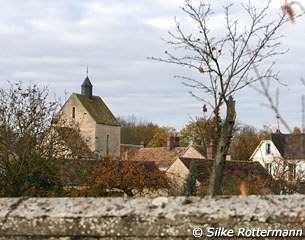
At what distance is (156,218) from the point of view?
13.7 ft

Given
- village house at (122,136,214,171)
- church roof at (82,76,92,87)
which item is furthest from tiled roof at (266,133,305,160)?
church roof at (82,76,92,87)

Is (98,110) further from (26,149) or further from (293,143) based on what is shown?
(293,143)

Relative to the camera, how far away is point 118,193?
22922 mm

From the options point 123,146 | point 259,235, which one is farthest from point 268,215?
point 123,146

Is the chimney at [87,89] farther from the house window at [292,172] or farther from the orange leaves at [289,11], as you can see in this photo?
the orange leaves at [289,11]

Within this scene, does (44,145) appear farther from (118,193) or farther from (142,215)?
(142,215)

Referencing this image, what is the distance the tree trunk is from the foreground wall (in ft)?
7.02

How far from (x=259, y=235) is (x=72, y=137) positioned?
18.1 meters

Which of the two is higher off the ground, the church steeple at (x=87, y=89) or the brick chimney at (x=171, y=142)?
the church steeple at (x=87, y=89)

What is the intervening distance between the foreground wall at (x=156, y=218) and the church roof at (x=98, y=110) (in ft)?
202

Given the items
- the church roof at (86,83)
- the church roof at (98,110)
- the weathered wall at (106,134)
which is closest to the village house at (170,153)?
the weathered wall at (106,134)

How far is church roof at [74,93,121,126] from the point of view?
66569 mm

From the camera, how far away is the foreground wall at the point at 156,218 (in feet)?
13.4

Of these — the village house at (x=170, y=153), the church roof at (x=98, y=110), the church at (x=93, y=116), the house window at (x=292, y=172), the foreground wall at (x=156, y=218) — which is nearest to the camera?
the foreground wall at (x=156, y=218)
